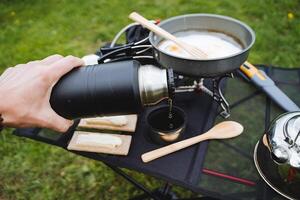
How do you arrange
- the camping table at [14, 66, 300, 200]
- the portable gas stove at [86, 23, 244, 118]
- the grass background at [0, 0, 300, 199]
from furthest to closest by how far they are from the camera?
the grass background at [0, 0, 300, 199]
the portable gas stove at [86, 23, 244, 118]
the camping table at [14, 66, 300, 200]

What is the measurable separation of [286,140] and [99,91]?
48cm

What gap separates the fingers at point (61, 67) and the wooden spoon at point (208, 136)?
34cm

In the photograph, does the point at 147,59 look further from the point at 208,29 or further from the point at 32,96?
the point at 32,96

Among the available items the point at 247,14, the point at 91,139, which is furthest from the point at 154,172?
the point at 247,14

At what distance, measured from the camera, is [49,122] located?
0.90 meters

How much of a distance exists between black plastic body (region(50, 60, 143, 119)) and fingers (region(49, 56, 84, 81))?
2cm

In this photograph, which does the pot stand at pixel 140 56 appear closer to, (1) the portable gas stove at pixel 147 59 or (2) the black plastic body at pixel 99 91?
(1) the portable gas stove at pixel 147 59

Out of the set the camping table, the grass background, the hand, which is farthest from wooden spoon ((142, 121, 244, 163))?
the grass background

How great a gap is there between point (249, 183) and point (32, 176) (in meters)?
1.29

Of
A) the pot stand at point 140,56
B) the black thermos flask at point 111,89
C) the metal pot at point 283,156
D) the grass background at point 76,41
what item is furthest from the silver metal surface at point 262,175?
the grass background at point 76,41

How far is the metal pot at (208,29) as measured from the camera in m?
0.94

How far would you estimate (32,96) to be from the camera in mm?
872

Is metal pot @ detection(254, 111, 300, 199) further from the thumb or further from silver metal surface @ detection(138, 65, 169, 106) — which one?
the thumb

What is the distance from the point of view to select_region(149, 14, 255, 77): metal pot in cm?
94
